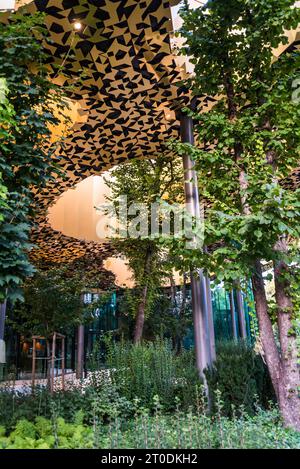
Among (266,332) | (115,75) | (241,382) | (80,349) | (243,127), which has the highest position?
(115,75)

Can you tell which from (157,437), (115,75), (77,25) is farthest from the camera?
(115,75)

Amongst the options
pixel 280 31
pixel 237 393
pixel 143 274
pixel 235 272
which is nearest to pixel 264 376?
pixel 237 393

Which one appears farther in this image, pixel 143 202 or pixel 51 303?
pixel 143 202

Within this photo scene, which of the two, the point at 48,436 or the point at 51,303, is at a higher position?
the point at 51,303

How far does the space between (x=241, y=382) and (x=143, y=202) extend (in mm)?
7910

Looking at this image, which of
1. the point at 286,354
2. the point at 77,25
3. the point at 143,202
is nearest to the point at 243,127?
the point at 286,354

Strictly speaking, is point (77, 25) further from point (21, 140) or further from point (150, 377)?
point (150, 377)

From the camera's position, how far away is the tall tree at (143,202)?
11.7 meters

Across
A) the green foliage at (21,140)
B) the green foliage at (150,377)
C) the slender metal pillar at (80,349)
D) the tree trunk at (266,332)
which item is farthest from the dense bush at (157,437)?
the slender metal pillar at (80,349)

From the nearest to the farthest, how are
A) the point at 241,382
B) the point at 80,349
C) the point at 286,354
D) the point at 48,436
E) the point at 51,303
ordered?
the point at 48,436, the point at 286,354, the point at 241,382, the point at 51,303, the point at 80,349

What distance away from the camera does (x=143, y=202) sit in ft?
38.9

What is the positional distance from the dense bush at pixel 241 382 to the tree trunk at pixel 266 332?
2.47ft

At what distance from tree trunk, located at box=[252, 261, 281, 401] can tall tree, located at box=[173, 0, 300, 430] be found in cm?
1

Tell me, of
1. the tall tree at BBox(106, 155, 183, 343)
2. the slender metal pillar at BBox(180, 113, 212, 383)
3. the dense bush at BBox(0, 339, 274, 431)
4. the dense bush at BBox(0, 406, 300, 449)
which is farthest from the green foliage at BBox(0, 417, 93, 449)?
the tall tree at BBox(106, 155, 183, 343)
